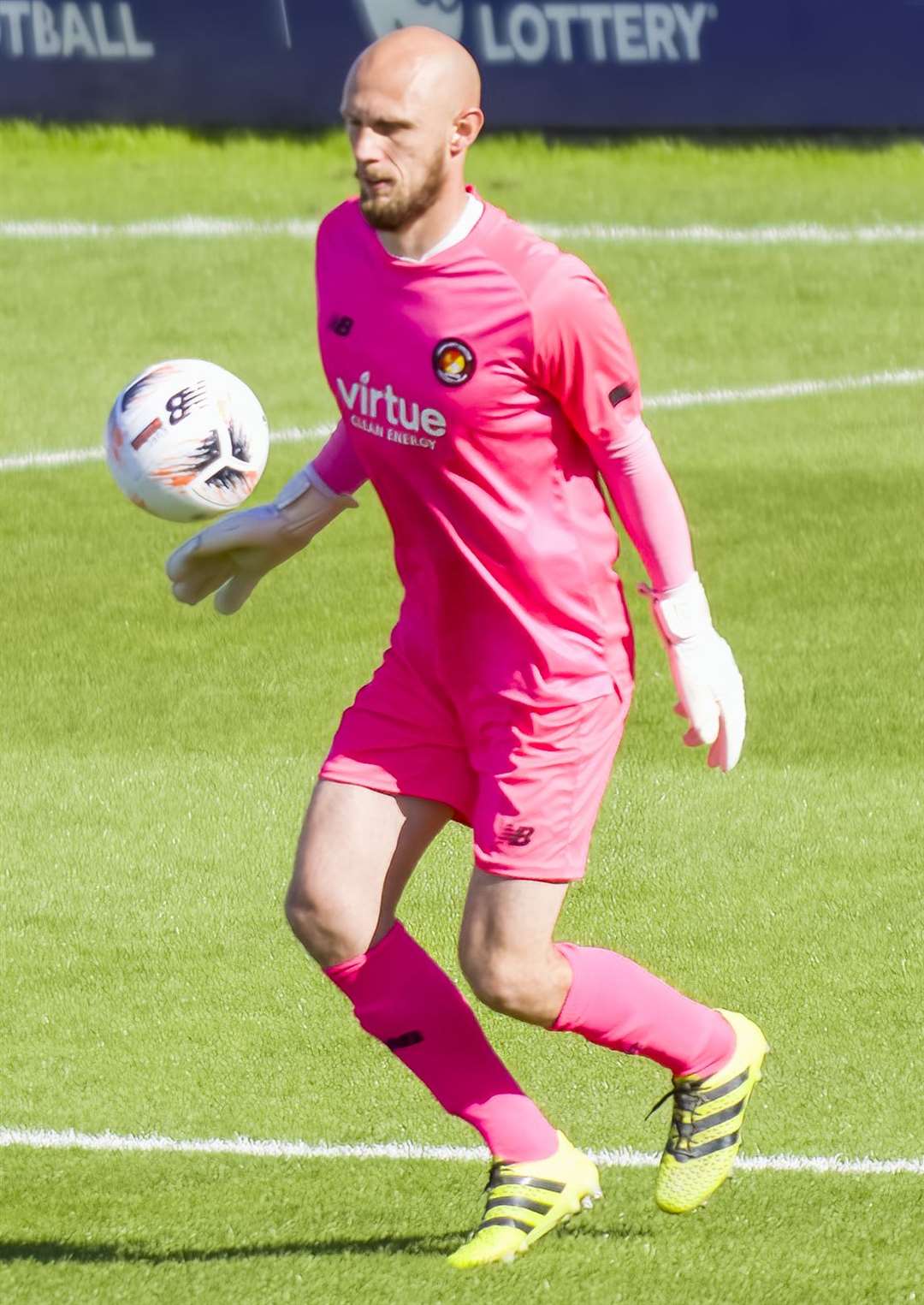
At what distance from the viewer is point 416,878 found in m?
8.18

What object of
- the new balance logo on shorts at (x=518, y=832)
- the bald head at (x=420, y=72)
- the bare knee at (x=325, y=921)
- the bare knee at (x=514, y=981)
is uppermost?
the bald head at (x=420, y=72)

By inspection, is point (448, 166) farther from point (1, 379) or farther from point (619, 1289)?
point (1, 379)

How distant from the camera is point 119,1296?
5047mm

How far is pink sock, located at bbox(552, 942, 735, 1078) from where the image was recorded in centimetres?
523

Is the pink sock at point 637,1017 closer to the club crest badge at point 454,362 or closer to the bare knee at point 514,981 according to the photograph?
the bare knee at point 514,981

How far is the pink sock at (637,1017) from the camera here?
523cm

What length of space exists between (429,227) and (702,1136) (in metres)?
2.19

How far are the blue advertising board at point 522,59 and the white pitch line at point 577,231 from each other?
950mm

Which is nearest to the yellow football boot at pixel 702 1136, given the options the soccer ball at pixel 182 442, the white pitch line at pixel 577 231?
the soccer ball at pixel 182 442

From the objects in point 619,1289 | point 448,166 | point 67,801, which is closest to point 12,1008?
point 67,801

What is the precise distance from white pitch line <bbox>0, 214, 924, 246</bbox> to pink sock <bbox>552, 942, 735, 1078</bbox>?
13.3 metres

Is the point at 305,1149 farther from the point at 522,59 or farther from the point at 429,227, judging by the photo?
the point at 522,59

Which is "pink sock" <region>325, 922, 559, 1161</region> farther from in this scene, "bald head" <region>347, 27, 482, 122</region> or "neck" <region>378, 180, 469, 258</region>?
"bald head" <region>347, 27, 482, 122</region>

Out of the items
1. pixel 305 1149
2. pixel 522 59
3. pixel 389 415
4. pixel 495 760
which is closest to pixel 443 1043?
pixel 495 760
